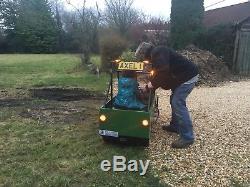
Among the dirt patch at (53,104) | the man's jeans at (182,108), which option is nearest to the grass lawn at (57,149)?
the dirt patch at (53,104)

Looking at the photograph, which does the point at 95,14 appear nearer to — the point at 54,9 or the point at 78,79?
the point at 78,79

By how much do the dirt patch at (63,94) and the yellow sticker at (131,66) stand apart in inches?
156

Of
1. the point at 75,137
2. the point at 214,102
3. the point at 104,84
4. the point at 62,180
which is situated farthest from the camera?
the point at 104,84

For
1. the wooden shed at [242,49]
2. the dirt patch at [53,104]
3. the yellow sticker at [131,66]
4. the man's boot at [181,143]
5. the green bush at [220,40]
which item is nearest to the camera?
the yellow sticker at [131,66]

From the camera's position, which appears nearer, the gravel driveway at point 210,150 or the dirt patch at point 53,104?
the gravel driveway at point 210,150

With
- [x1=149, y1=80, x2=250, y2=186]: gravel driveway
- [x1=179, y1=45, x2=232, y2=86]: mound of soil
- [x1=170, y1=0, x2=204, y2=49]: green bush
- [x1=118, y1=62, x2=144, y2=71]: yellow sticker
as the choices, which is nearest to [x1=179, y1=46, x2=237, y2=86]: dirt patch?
[x1=179, y1=45, x2=232, y2=86]: mound of soil

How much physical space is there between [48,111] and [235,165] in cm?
455

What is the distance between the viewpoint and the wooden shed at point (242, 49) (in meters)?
14.2

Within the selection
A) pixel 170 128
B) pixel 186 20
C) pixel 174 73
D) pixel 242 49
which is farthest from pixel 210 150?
pixel 186 20

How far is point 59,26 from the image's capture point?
1415 inches

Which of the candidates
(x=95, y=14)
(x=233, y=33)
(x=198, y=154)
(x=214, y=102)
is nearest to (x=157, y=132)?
(x=198, y=154)

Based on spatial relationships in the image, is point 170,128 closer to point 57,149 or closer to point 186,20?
point 57,149

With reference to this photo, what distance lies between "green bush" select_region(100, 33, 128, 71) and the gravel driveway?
6.03 metres

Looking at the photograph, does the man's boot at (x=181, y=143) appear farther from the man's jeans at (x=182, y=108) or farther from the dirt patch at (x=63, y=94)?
the dirt patch at (x=63, y=94)
